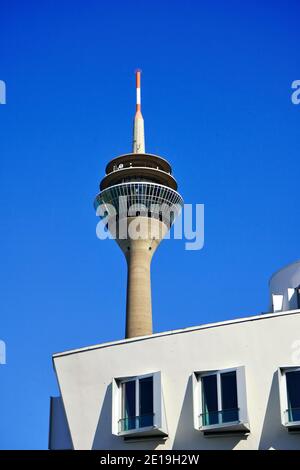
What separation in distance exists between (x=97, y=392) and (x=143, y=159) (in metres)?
46.2

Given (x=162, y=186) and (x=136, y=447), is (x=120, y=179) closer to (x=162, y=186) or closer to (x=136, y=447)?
(x=162, y=186)

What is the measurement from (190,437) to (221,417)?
1.25 meters

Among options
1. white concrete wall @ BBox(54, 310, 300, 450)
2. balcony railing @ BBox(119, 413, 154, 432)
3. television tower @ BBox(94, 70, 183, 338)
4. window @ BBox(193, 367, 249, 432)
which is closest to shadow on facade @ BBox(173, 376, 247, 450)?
white concrete wall @ BBox(54, 310, 300, 450)

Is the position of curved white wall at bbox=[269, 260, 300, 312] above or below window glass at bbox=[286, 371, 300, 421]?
above

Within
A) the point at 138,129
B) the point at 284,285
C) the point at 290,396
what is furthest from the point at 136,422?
the point at 138,129

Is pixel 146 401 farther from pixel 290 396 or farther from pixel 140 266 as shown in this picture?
pixel 140 266

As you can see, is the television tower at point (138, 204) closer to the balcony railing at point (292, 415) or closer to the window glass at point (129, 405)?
the window glass at point (129, 405)

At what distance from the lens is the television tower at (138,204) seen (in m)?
63.8

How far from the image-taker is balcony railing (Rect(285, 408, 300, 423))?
72.6 ft

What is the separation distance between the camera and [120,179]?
70.1 m

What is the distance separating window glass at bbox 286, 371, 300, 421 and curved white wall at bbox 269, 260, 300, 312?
8358 mm

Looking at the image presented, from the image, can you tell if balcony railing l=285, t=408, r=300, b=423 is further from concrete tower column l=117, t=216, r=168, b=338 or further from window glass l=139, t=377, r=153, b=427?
concrete tower column l=117, t=216, r=168, b=338

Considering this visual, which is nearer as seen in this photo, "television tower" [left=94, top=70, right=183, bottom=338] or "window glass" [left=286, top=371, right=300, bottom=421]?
"window glass" [left=286, top=371, right=300, bottom=421]
